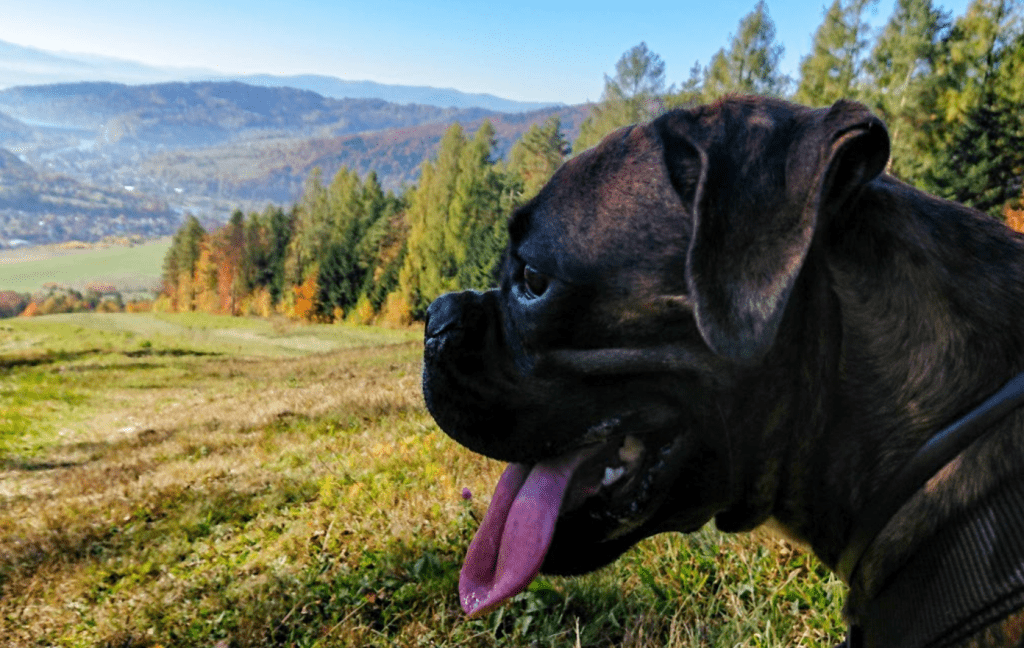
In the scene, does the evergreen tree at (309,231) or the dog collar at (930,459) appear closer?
the dog collar at (930,459)

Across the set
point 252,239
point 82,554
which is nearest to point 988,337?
point 82,554

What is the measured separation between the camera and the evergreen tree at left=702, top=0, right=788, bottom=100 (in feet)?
112

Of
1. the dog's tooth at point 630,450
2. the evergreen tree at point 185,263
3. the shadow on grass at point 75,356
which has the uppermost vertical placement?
the dog's tooth at point 630,450

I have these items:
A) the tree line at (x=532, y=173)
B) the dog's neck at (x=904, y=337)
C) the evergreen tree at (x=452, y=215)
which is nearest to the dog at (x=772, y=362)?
the dog's neck at (x=904, y=337)

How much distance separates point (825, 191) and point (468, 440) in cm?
113

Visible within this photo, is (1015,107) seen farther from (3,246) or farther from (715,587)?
(3,246)

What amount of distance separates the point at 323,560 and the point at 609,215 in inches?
118

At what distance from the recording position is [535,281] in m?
1.83

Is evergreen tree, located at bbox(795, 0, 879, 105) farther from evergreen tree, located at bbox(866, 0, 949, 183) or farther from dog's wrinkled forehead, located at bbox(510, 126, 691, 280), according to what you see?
dog's wrinkled forehead, located at bbox(510, 126, 691, 280)

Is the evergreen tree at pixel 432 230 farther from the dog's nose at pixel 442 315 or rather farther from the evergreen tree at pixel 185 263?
the dog's nose at pixel 442 315

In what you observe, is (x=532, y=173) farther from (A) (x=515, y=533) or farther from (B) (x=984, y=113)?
(A) (x=515, y=533)

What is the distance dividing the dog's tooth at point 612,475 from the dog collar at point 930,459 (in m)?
0.54

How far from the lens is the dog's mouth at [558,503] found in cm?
178

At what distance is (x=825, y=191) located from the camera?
4.45 ft
